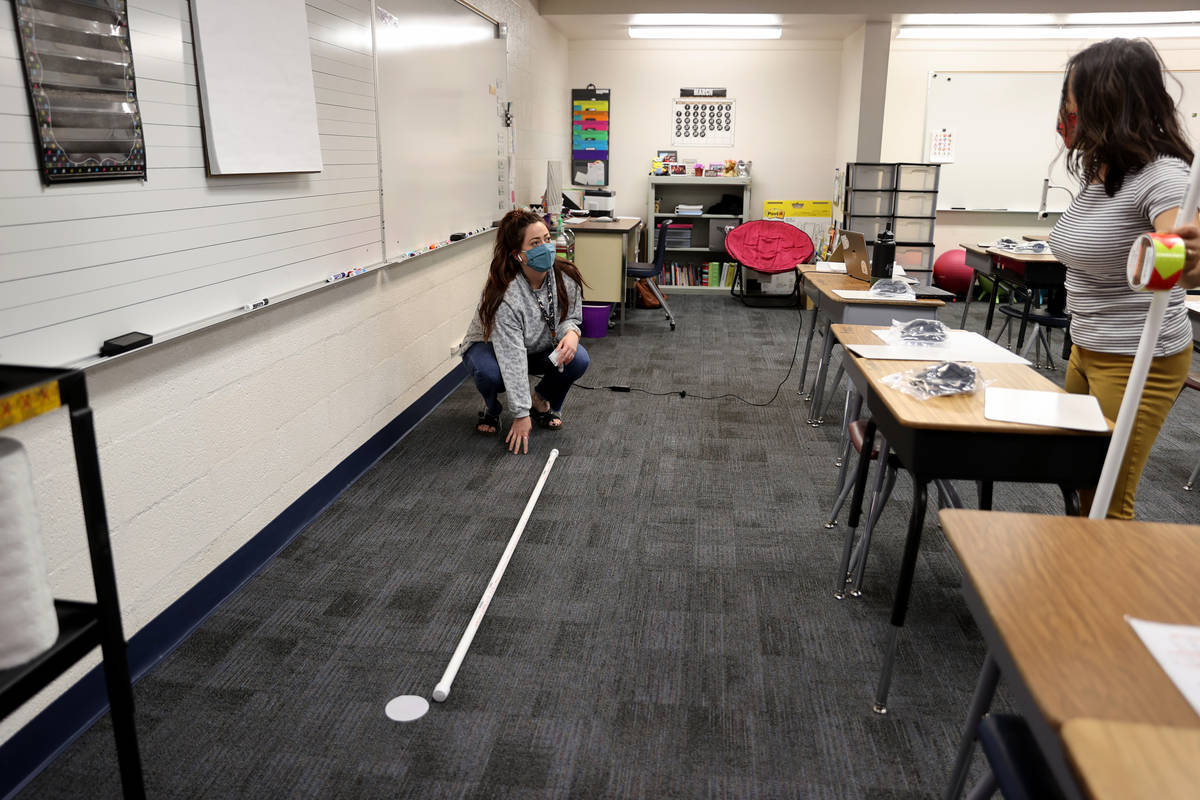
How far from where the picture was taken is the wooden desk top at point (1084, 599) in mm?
837

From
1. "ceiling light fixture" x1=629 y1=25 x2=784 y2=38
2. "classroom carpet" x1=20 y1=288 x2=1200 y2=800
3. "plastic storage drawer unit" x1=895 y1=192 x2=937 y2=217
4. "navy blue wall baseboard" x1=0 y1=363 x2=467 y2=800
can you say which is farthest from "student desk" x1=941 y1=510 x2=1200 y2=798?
"ceiling light fixture" x1=629 y1=25 x2=784 y2=38

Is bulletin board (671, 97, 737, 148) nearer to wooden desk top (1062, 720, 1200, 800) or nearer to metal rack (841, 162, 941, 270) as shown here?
metal rack (841, 162, 941, 270)

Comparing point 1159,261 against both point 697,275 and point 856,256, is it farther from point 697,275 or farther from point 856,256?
point 697,275

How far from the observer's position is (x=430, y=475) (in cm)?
324

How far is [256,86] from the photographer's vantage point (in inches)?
89.7

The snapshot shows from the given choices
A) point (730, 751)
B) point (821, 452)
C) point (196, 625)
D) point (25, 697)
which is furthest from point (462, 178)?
point (25, 697)

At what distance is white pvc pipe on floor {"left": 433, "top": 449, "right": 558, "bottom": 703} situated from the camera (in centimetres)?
190

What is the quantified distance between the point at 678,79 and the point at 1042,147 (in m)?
3.28

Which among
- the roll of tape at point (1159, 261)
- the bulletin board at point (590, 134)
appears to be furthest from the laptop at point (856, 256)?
the bulletin board at point (590, 134)

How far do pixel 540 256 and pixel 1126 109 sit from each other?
213 centimetres

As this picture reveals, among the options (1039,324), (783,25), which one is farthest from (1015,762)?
(783,25)

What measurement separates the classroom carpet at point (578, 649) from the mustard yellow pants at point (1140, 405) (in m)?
0.54

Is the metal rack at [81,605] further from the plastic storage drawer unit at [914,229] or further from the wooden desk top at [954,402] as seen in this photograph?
the plastic storage drawer unit at [914,229]

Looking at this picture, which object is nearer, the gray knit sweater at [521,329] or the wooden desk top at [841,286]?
the wooden desk top at [841,286]
